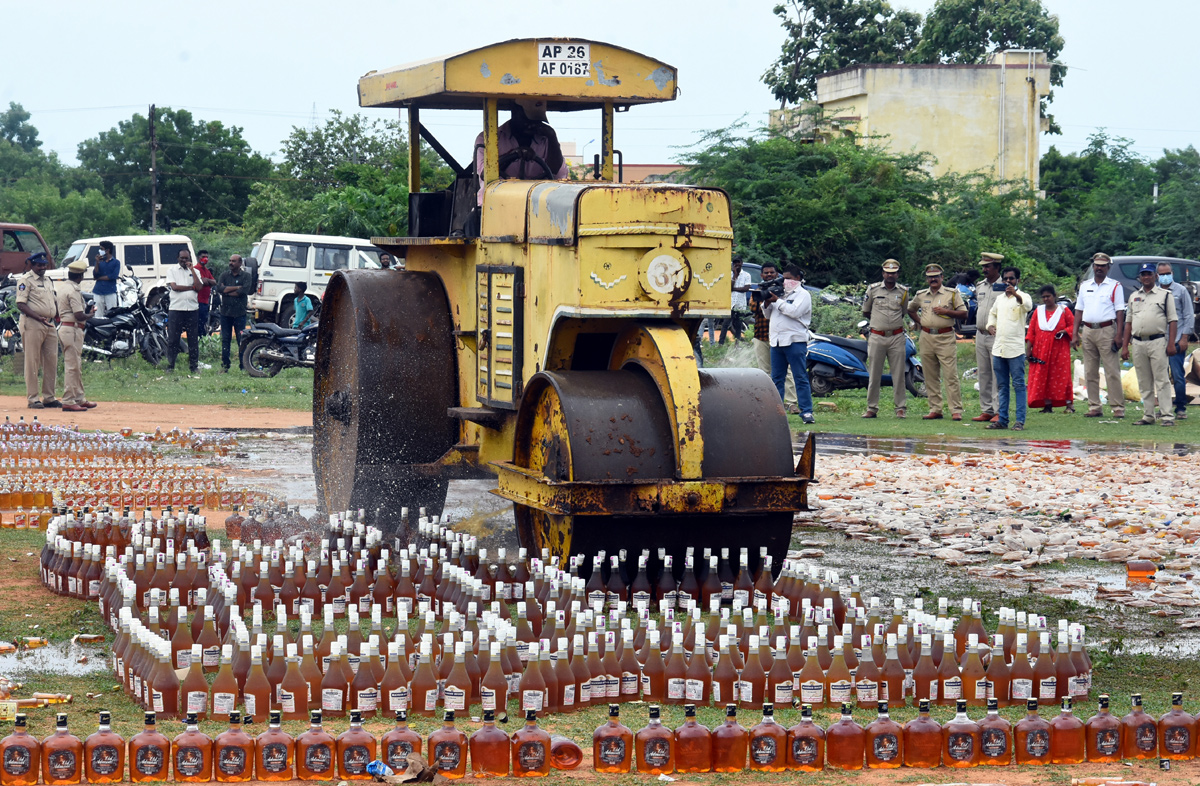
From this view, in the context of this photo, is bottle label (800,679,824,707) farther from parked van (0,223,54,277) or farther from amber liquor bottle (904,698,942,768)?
parked van (0,223,54,277)

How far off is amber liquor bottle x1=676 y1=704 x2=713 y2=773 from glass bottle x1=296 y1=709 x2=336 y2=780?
131 centimetres

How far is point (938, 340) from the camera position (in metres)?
19.5

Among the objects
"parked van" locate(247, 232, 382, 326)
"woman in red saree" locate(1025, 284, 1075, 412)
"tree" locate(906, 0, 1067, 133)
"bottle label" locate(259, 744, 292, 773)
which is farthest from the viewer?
"tree" locate(906, 0, 1067, 133)

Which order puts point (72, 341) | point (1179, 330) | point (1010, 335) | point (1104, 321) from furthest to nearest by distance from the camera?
point (1104, 321) → point (72, 341) → point (1179, 330) → point (1010, 335)

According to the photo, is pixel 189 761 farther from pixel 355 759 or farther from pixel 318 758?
pixel 355 759

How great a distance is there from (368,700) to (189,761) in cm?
99

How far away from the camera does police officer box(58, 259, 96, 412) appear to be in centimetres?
1953

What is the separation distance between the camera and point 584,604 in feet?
26.5

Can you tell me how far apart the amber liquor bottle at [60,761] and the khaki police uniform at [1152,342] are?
15.9 m

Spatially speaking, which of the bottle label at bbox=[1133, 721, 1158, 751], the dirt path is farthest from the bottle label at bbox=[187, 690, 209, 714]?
the dirt path

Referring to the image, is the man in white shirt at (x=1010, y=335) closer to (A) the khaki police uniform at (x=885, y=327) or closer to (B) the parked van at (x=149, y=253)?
(A) the khaki police uniform at (x=885, y=327)

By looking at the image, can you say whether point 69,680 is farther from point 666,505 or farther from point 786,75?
point 786,75

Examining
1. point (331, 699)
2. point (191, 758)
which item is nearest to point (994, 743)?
point (331, 699)

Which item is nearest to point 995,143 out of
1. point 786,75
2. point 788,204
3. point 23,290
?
point 786,75
